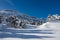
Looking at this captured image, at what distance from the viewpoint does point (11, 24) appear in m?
52.2

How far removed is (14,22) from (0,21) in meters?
4.46

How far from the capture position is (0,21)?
5469 cm

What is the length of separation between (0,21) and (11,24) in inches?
169

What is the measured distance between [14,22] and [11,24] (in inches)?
48.2

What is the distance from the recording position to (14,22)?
5297 cm
